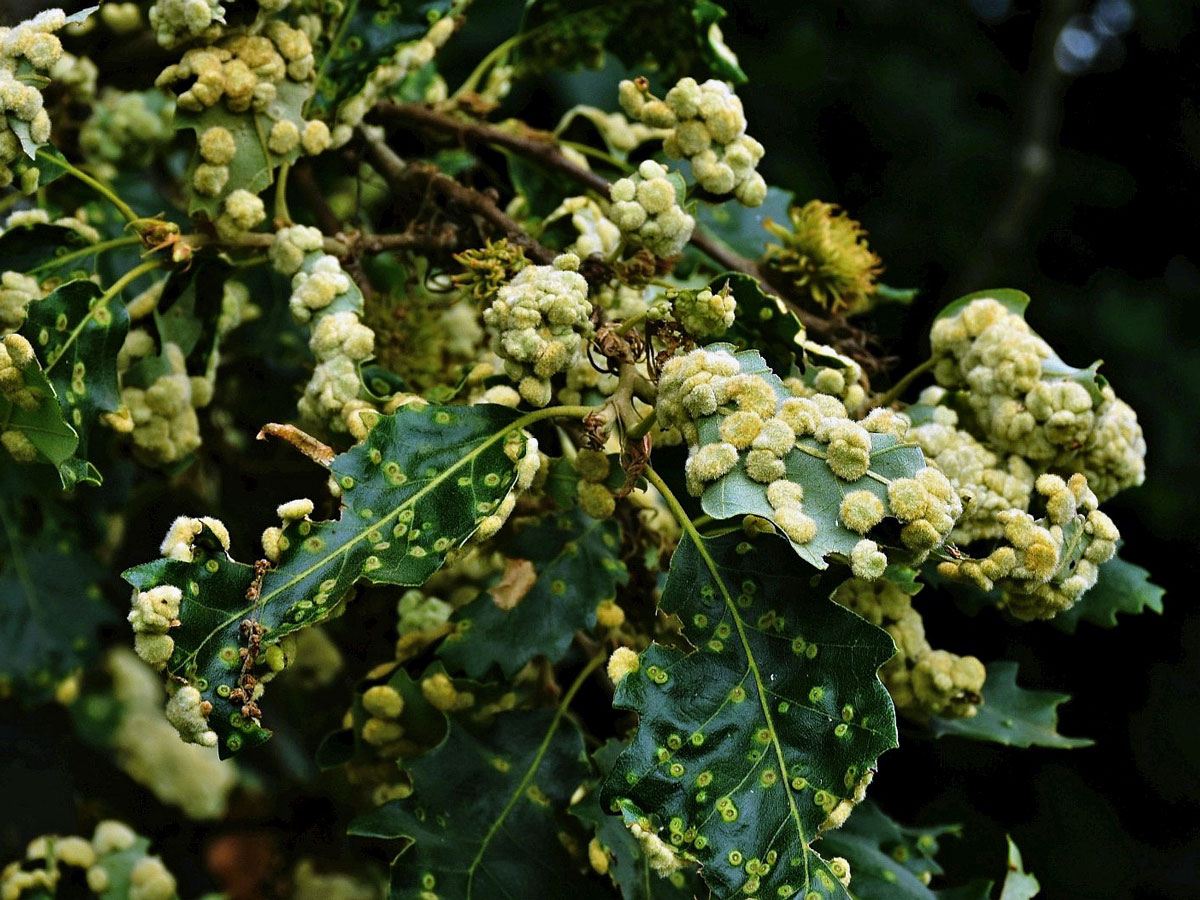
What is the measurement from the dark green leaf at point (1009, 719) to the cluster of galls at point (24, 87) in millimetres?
640

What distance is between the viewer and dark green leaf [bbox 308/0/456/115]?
0.80 m

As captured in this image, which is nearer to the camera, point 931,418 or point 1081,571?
point 1081,571

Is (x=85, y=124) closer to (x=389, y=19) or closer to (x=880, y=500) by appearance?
(x=389, y=19)

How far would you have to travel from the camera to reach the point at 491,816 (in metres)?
0.77

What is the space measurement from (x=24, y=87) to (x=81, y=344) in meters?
0.14

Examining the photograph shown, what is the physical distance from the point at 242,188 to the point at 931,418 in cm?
44

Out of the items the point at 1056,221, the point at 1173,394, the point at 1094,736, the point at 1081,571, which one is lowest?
the point at 1094,736

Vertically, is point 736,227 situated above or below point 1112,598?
above

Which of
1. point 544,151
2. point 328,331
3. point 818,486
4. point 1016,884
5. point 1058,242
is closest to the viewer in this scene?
point 818,486

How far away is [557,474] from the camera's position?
0.76 metres

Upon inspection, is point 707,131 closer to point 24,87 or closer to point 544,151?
point 544,151

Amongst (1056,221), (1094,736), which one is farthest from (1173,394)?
(1094,736)

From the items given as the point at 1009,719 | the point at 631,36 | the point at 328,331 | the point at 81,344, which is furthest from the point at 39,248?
the point at 1009,719

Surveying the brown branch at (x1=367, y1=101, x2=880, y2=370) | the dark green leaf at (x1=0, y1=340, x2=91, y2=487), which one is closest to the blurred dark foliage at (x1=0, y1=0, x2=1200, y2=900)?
the brown branch at (x1=367, y1=101, x2=880, y2=370)
